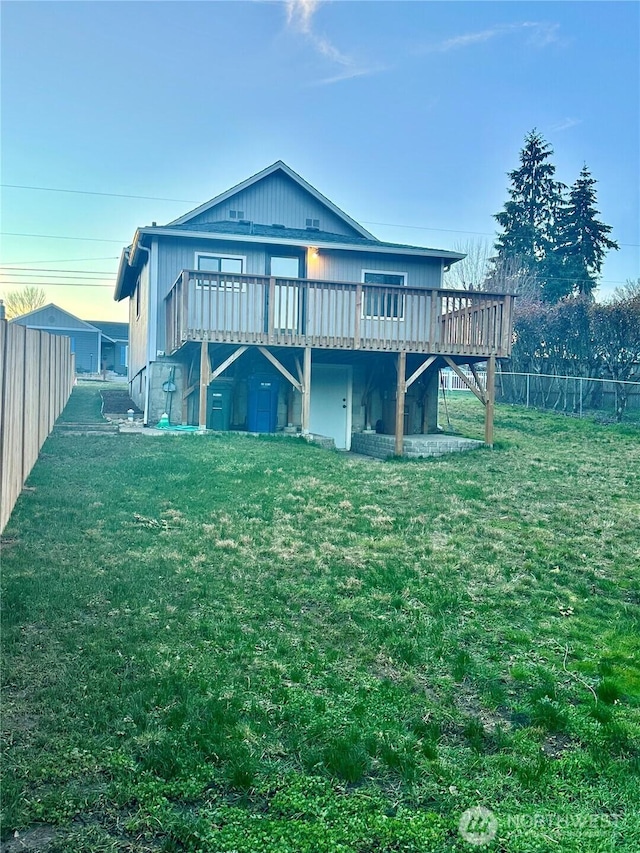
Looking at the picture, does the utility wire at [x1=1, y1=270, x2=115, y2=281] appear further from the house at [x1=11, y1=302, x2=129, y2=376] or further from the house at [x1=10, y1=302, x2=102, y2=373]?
the house at [x1=10, y1=302, x2=102, y2=373]

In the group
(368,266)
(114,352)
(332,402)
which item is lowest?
(332,402)

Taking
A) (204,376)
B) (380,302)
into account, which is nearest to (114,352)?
(204,376)

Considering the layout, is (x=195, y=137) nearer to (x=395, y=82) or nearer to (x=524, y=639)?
(x=395, y=82)

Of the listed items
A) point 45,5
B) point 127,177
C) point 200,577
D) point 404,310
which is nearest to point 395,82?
point 404,310

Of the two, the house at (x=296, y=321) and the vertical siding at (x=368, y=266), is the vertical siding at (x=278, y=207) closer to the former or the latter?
the house at (x=296, y=321)

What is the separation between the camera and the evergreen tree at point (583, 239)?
32938 mm

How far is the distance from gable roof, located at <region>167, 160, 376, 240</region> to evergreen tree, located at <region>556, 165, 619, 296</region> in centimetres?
1958

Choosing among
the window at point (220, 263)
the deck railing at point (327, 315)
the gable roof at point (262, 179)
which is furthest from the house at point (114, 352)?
the deck railing at point (327, 315)

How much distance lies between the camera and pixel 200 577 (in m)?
4.96

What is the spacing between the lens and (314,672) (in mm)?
3646

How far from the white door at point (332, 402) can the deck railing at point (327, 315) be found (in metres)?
1.97

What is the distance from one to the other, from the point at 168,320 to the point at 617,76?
14975 mm

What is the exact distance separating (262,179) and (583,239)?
22.4 m

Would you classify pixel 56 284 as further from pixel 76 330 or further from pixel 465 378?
pixel 465 378
